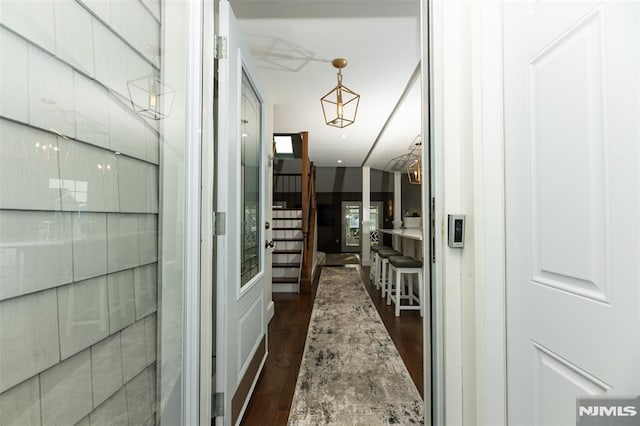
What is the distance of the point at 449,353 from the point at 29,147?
53.4 inches

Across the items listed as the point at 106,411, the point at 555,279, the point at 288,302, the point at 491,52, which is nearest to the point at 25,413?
the point at 106,411

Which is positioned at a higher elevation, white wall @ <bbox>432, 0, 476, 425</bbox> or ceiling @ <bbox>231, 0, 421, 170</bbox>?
ceiling @ <bbox>231, 0, 421, 170</bbox>

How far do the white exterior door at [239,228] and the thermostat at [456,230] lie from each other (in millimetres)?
1011

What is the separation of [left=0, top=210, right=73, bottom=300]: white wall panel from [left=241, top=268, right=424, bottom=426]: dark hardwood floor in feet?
4.62

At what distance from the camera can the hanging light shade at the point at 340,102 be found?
2828 millimetres

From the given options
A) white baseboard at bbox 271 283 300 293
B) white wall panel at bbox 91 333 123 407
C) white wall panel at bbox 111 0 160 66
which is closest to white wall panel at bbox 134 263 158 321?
white wall panel at bbox 91 333 123 407

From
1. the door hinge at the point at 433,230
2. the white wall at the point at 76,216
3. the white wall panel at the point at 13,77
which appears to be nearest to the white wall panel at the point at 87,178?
the white wall at the point at 76,216

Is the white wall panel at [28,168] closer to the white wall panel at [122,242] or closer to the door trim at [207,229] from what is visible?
the white wall panel at [122,242]

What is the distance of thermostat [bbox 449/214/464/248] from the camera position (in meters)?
1.02

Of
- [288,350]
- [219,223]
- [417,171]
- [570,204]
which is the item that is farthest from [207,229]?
[417,171]

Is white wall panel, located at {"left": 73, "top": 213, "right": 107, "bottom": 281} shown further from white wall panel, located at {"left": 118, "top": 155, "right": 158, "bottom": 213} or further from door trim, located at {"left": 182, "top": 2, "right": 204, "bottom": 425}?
door trim, located at {"left": 182, "top": 2, "right": 204, "bottom": 425}

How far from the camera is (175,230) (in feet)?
3.87

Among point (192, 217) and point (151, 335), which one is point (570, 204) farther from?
point (151, 335)

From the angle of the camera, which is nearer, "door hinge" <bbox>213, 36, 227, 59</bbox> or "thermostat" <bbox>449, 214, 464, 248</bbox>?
"thermostat" <bbox>449, 214, 464, 248</bbox>
